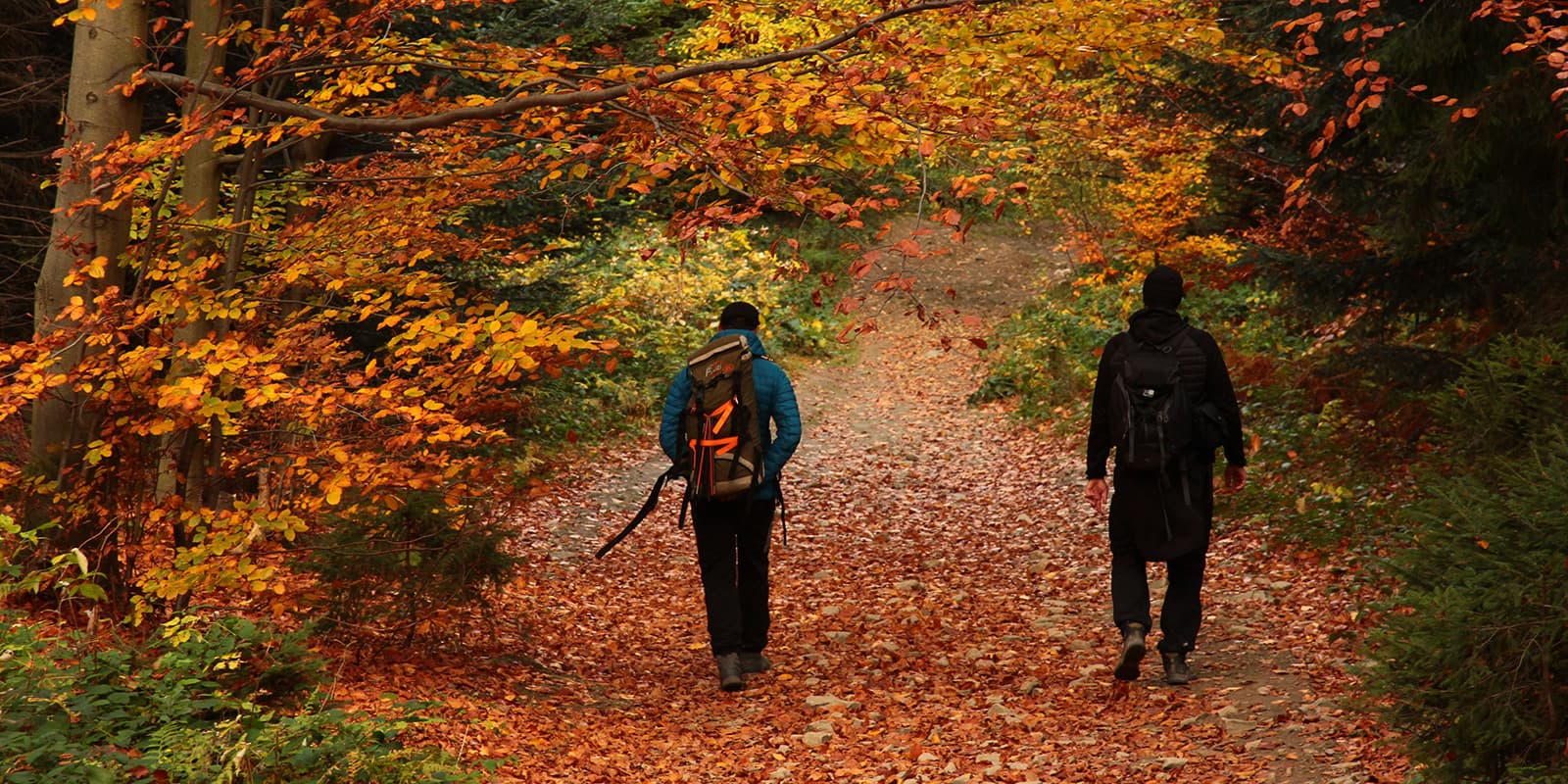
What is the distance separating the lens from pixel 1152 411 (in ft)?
20.1

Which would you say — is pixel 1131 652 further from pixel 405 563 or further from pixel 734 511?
pixel 405 563

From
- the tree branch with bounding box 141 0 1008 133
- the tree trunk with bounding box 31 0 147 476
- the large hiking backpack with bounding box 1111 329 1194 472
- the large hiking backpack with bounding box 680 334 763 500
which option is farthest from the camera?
the large hiking backpack with bounding box 680 334 763 500

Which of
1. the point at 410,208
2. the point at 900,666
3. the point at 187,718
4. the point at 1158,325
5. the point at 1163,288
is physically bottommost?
the point at 900,666

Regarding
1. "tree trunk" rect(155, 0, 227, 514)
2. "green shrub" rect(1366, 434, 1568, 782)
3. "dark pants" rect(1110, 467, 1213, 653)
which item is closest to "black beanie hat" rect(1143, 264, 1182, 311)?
"dark pants" rect(1110, 467, 1213, 653)

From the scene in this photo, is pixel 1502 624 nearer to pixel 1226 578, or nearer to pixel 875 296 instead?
pixel 1226 578

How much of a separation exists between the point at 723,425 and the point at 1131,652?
238 cm

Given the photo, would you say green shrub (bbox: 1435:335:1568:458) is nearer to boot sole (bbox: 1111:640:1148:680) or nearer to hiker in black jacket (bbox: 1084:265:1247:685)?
hiker in black jacket (bbox: 1084:265:1247:685)

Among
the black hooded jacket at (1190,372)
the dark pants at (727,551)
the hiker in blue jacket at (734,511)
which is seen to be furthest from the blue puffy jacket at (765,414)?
the black hooded jacket at (1190,372)

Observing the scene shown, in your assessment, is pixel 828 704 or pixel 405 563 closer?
pixel 405 563

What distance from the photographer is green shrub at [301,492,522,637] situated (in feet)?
20.7

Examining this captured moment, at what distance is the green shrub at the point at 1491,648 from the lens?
3.65 m

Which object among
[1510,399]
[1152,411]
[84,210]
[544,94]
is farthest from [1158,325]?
[84,210]

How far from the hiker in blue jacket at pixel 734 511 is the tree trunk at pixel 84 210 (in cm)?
284

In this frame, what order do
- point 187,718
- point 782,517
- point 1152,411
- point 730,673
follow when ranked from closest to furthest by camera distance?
point 187,718
point 1152,411
point 730,673
point 782,517
